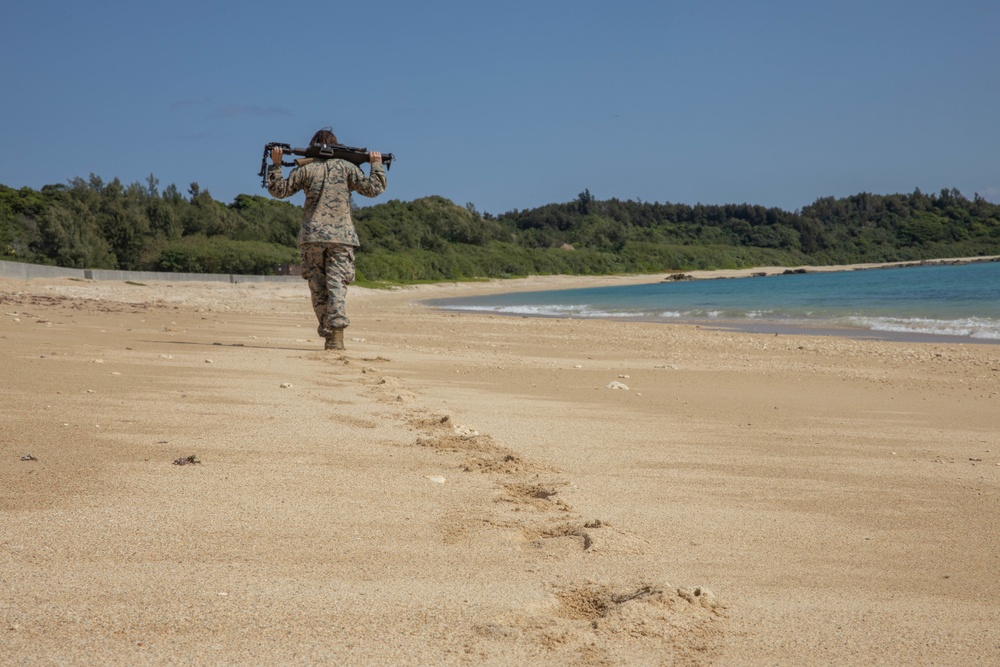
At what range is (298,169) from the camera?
925 cm

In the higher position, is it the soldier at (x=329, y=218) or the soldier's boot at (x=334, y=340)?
the soldier at (x=329, y=218)

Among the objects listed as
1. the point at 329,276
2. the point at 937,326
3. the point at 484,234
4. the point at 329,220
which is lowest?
the point at 937,326

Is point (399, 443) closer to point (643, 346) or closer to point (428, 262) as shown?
point (643, 346)

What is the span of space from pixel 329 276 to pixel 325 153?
1267 mm

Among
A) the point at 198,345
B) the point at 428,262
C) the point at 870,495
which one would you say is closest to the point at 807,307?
the point at 198,345

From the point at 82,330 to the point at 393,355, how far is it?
3.27 metres

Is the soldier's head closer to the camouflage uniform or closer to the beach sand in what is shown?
the camouflage uniform

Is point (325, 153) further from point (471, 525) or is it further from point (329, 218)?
point (471, 525)

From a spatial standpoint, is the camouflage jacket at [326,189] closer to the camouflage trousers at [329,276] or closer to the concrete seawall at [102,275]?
the camouflage trousers at [329,276]

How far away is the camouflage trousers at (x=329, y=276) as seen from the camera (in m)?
9.31

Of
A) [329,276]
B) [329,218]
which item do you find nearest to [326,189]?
[329,218]

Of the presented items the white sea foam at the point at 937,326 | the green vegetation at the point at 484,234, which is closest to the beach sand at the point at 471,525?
the white sea foam at the point at 937,326

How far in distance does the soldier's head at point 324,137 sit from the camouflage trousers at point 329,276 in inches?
43.7

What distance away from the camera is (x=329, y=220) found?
9.20 m
